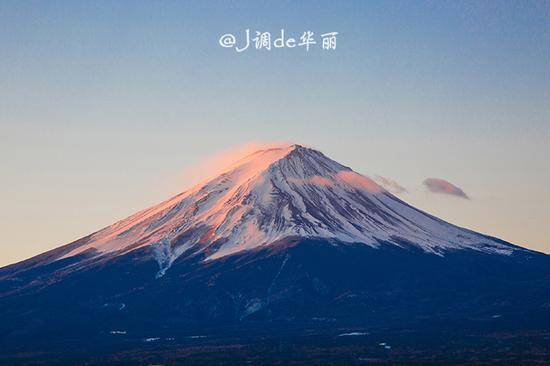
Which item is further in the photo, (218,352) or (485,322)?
(485,322)

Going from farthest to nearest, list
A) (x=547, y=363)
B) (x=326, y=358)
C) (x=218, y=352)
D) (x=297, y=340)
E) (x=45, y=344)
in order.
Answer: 1. (x=45, y=344)
2. (x=297, y=340)
3. (x=218, y=352)
4. (x=326, y=358)
5. (x=547, y=363)

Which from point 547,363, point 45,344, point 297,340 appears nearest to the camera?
point 547,363

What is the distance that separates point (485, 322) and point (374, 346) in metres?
36.4

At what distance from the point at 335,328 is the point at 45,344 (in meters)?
48.3

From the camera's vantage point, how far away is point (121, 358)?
156m

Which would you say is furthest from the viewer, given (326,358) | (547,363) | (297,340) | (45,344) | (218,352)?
(45,344)

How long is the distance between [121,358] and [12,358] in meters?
18.5

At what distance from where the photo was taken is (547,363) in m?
132

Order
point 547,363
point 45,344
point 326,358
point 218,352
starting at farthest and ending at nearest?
point 45,344, point 218,352, point 326,358, point 547,363

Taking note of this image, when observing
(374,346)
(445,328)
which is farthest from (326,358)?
(445,328)

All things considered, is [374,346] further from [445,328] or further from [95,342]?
[95,342]

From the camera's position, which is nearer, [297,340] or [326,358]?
[326,358]

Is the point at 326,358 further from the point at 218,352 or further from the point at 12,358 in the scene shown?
the point at 12,358

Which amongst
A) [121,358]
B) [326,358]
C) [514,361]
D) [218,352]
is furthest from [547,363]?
[121,358]
